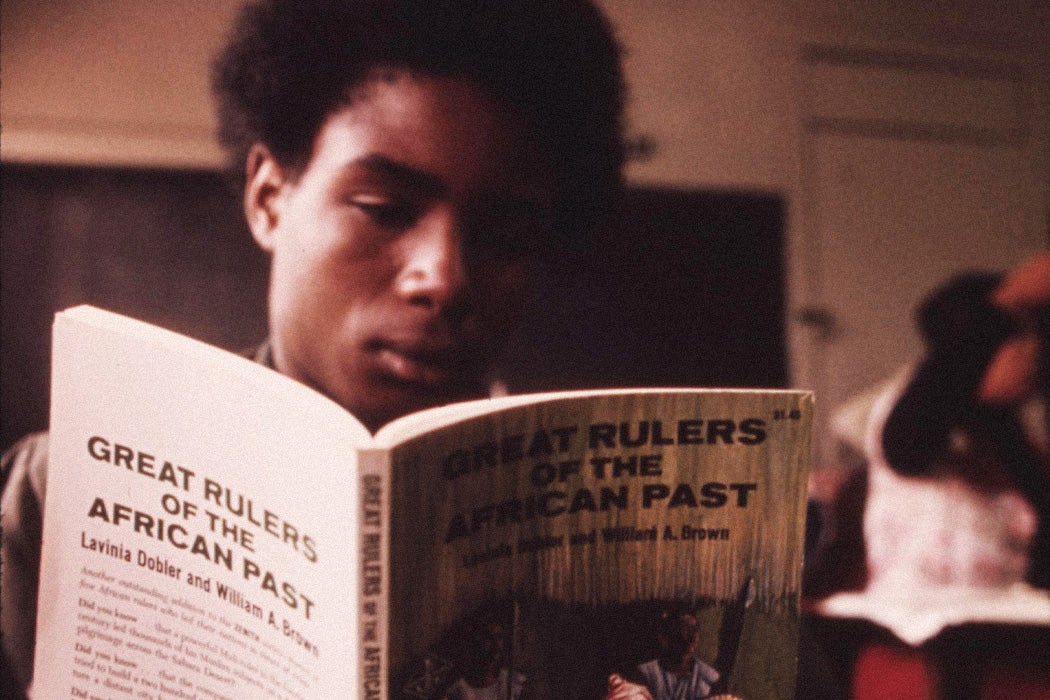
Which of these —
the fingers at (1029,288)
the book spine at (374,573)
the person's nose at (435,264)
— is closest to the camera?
the book spine at (374,573)

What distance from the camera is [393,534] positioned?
390 mm

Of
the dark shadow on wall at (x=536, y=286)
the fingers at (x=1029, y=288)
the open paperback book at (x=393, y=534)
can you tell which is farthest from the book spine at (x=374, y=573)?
the fingers at (x=1029, y=288)

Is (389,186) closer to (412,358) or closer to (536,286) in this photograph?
(412,358)

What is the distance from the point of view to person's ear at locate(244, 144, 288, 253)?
2.64ft

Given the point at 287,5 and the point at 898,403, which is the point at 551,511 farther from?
the point at 898,403

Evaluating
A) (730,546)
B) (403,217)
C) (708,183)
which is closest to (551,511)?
(730,546)

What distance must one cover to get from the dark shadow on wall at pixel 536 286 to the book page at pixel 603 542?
727 mm

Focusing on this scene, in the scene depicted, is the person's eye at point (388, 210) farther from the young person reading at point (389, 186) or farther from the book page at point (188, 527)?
the book page at point (188, 527)

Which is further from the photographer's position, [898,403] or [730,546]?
[898,403]

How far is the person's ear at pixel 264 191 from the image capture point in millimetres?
805

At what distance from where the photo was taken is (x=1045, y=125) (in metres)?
1.96

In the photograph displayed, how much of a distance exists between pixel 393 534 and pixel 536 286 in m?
0.96

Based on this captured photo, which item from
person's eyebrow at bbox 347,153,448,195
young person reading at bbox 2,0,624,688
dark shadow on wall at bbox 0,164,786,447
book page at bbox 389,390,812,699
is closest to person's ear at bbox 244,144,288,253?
young person reading at bbox 2,0,624,688

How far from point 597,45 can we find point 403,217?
0.33 meters
